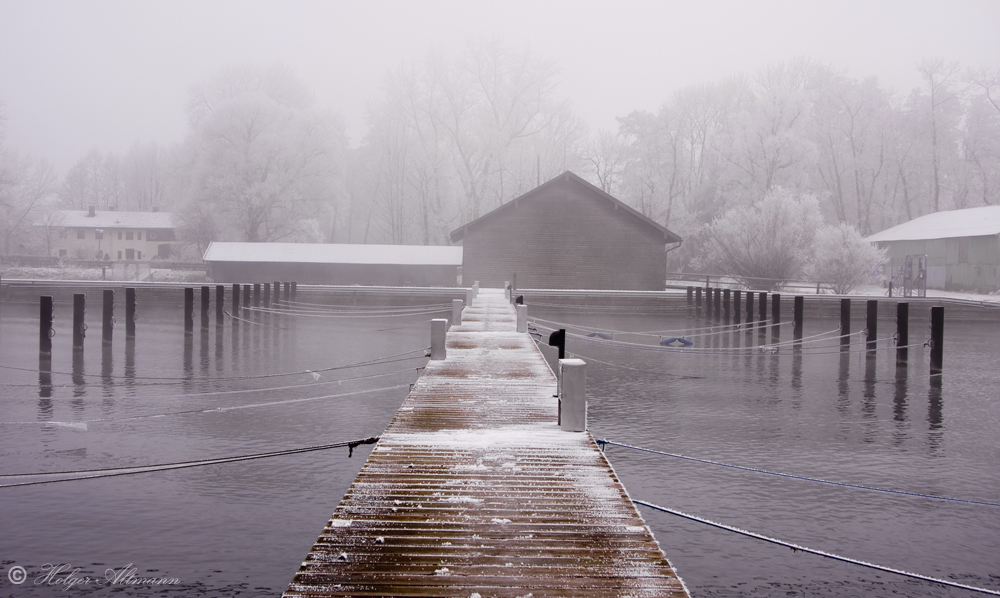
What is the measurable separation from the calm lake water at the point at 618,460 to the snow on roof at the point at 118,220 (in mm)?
81411

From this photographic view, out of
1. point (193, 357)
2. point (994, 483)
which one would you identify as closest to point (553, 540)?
point (994, 483)

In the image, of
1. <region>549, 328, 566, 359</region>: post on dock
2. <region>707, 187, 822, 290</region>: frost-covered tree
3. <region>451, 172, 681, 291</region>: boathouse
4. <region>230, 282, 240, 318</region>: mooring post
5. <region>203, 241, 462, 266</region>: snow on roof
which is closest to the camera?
<region>549, 328, 566, 359</region>: post on dock

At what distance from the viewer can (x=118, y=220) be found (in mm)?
100875

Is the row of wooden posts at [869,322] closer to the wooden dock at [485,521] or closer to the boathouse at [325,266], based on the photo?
the wooden dock at [485,521]

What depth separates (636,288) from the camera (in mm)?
49031

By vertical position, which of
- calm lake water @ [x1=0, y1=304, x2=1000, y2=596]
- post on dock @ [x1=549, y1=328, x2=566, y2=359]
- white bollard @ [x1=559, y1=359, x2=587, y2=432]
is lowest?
calm lake water @ [x1=0, y1=304, x2=1000, y2=596]

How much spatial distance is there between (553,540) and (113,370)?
58.8ft

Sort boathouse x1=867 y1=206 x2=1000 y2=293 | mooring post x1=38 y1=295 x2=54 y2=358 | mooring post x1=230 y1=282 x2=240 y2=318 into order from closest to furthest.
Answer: mooring post x1=38 y1=295 x2=54 y2=358 < mooring post x1=230 y1=282 x2=240 y2=318 < boathouse x1=867 y1=206 x2=1000 y2=293

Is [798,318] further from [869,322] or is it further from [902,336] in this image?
[902,336]

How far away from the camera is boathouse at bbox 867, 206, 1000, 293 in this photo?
51875 mm

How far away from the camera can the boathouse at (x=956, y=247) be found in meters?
51.9

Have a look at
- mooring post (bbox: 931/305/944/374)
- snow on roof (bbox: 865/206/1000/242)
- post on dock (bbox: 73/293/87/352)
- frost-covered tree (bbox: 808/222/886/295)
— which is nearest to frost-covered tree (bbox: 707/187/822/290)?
frost-covered tree (bbox: 808/222/886/295)

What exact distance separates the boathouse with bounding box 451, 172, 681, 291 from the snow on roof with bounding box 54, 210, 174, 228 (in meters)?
63.4

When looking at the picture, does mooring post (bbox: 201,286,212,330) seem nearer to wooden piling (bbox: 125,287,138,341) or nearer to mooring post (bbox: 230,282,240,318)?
wooden piling (bbox: 125,287,138,341)
